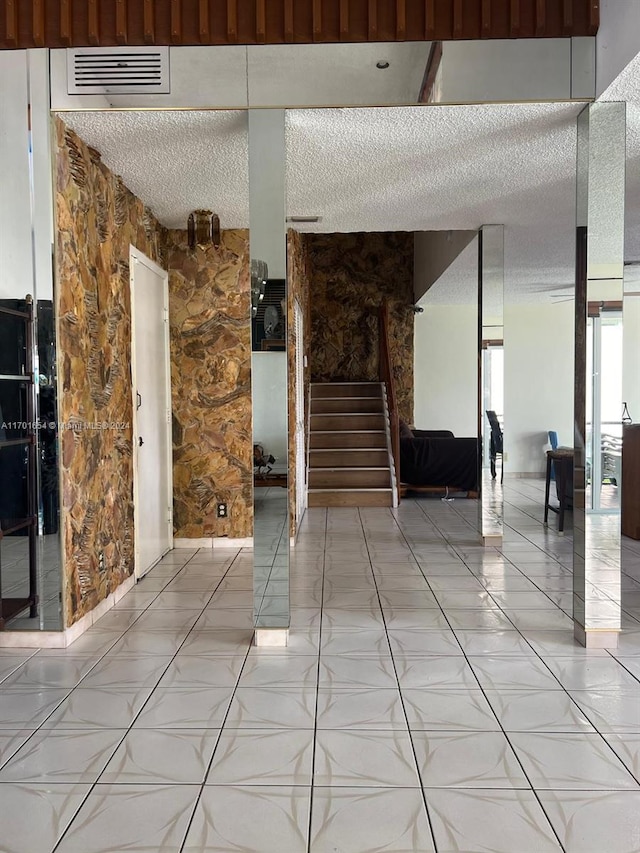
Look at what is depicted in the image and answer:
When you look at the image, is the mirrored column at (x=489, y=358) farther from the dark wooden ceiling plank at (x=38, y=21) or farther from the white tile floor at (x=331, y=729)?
the dark wooden ceiling plank at (x=38, y=21)

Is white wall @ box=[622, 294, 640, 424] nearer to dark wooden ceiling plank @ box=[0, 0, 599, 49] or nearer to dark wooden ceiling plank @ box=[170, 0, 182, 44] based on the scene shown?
dark wooden ceiling plank @ box=[0, 0, 599, 49]

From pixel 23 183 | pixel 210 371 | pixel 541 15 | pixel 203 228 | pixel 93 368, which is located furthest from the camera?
pixel 210 371

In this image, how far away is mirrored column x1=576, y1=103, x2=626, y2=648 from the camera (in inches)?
137

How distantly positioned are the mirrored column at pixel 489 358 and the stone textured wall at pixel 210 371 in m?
2.07

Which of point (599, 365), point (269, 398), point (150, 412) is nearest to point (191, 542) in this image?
point (150, 412)

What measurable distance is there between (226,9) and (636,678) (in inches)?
146

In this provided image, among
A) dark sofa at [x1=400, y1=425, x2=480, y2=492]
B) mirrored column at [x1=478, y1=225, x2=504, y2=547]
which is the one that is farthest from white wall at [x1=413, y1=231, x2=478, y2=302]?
dark sofa at [x1=400, y1=425, x2=480, y2=492]

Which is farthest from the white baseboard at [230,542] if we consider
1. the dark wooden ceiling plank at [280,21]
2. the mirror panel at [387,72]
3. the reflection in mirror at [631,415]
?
the dark wooden ceiling plank at [280,21]

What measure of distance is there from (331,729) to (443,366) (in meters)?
10.3

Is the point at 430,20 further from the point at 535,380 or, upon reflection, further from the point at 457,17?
the point at 535,380

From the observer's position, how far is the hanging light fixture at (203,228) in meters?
5.09

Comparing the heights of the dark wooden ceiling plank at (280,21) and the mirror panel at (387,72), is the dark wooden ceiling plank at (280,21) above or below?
above

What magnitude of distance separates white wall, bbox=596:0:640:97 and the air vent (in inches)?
82.1

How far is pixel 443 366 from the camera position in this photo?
1253 cm
